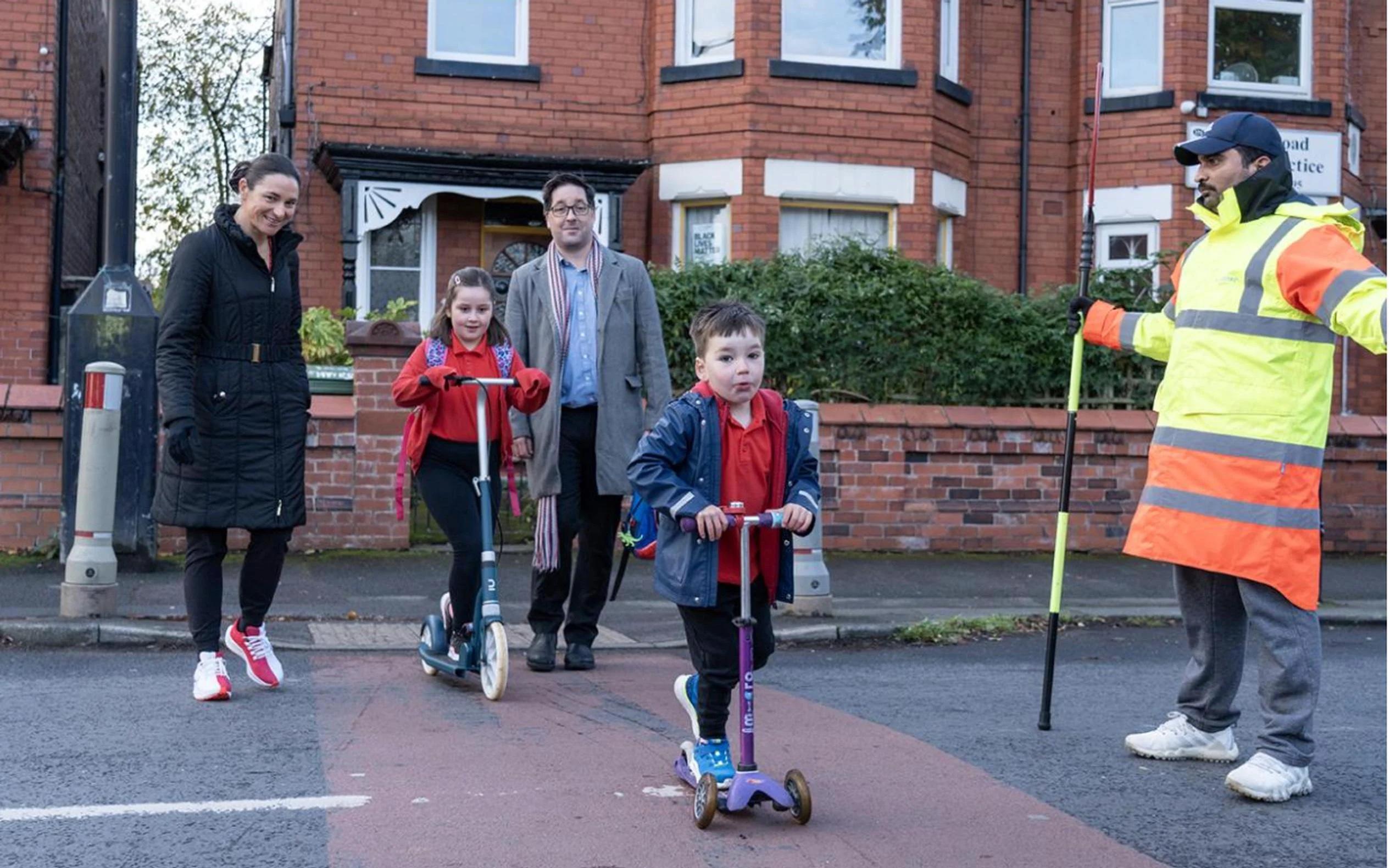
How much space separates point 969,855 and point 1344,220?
2.35 meters

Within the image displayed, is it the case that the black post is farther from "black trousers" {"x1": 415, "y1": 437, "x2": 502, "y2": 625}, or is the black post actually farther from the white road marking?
the white road marking

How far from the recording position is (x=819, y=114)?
16.4 meters

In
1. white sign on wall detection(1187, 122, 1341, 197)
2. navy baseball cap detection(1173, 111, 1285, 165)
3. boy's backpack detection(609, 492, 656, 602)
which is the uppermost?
white sign on wall detection(1187, 122, 1341, 197)

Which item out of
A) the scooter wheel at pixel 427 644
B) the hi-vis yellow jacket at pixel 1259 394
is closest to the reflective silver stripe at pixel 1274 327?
the hi-vis yellow jacket at pixel 1259 394

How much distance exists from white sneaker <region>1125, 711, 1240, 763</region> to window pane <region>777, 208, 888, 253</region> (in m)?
11.2

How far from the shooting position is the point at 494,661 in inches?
246

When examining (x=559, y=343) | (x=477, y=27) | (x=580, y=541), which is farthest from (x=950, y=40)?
(x=580, y=541)

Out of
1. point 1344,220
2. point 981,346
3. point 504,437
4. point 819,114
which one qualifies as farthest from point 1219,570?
point 819,114

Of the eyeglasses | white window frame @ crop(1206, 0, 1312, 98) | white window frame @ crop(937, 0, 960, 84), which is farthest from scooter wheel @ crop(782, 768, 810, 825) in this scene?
white window frame @ crop(1206, 0, 1312, 98)

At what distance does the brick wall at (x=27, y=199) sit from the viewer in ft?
47.6

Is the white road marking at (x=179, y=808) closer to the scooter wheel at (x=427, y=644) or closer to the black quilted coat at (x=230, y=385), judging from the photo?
the black quilted coat at (x=230, y=385)

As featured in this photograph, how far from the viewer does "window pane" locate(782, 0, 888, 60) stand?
1645 centimetres

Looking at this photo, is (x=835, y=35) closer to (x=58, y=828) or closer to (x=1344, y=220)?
(x=1344, y=220)

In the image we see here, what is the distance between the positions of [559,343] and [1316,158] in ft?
42.2
